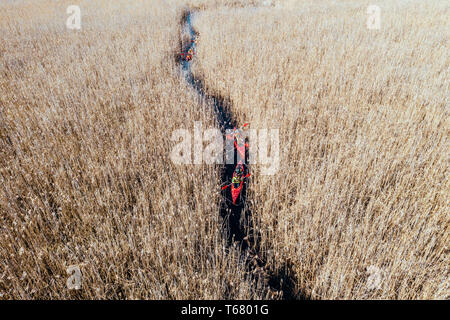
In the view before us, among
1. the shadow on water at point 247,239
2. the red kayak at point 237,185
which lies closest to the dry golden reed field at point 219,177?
the shadow on water at point 247,239

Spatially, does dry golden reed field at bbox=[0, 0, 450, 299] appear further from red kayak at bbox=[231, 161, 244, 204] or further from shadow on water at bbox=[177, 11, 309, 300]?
red kayak at bbox=[231, 161, 244, 204]

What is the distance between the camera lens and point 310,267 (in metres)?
2.02

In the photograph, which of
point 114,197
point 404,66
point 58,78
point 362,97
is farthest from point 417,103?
point 58,78

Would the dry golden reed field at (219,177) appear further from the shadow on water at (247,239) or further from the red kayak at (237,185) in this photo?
the red kayak at (237,185)

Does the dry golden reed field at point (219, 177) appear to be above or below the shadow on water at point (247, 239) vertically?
above

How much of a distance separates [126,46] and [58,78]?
2813 mm

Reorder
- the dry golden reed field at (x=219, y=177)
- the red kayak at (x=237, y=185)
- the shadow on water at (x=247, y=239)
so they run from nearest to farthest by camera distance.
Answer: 1. the dry golden reed field at (x=219, y=177)
2. the shadow on water at (x=247, y=239)
3. the red kayak at (x=237, y=185)

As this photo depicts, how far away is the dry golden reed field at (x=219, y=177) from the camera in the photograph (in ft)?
6.18

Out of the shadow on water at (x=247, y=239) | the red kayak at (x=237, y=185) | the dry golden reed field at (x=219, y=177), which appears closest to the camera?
the dry golden reed field at (x=219, y=177)

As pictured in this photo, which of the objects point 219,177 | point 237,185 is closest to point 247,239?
point 237,185

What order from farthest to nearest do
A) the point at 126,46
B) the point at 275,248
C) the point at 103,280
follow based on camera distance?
1. the point at 126,46
2. the point at 275,248
3. the point at 103,280

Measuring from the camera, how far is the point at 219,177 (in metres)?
3.09

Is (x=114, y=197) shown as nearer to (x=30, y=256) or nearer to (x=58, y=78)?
(x=30, y=256)

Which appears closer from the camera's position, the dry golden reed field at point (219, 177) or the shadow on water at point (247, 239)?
the dry golden reed field at point (219, 177)
